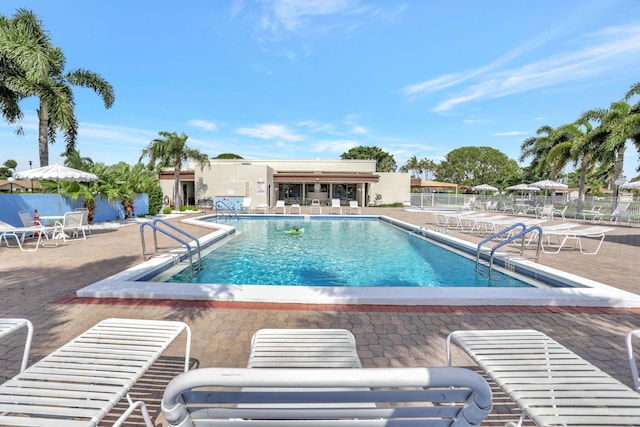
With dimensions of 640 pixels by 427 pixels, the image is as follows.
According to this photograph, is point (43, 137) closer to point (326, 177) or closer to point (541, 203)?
point (326, 177)

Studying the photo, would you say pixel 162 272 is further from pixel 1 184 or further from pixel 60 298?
pixel 1 184

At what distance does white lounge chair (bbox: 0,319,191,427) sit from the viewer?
149 centimetres

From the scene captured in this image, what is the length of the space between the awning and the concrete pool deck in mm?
23630

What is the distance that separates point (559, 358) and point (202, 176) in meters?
27.0

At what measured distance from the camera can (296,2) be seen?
1131cm

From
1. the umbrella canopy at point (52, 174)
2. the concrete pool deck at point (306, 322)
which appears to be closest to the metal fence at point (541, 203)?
the concrete pool deck at point (306, 322)

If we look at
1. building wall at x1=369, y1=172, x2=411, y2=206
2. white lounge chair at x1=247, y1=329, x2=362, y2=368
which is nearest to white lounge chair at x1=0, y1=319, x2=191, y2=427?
white lounge chair at x1=247, y1=329, x2=362, y2=368

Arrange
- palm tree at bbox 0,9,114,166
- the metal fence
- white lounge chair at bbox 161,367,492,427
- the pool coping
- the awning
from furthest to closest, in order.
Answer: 1. the awning
2. the metal fence
3. palm tree at bbox 0,9,114,166
4. the pool coping
5. white lounge chair at bbox 161,367,492,427

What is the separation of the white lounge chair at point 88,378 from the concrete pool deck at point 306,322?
0.52 m

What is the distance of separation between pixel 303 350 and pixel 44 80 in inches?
674

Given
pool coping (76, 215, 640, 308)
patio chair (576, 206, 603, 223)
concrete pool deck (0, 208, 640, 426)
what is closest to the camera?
concrete pool deck (0, 208, 640, 426)

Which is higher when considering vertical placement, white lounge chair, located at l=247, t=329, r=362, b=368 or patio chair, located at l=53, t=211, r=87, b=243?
patio chair, located at l=53, t=211, r=87, b=243

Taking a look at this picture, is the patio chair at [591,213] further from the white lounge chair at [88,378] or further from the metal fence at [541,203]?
the white lounge chair at [88,378]

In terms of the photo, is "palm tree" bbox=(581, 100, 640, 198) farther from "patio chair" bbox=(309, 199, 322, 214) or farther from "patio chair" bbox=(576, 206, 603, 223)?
"patio chair" bbox=(309, 199, 322, 214)
